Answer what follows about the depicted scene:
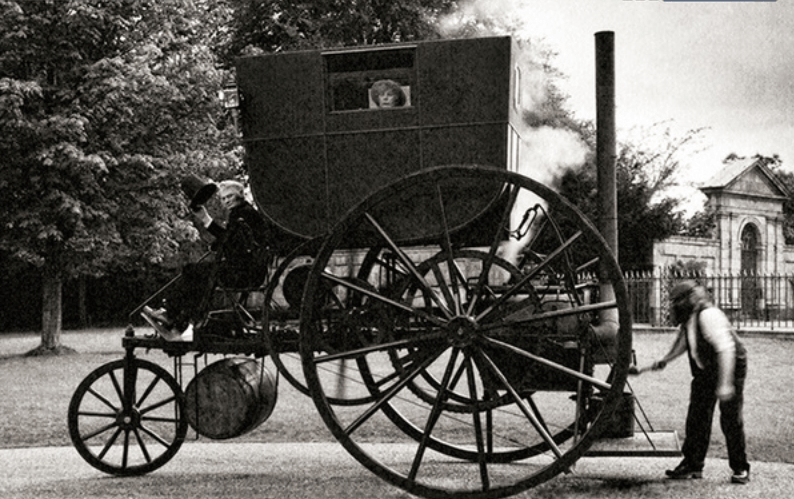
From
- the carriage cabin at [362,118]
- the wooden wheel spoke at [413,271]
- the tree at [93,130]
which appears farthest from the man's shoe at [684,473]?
the tree at [93,130]

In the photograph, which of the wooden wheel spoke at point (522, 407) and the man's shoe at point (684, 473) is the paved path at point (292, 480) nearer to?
the man's shoe at point (684, 473)

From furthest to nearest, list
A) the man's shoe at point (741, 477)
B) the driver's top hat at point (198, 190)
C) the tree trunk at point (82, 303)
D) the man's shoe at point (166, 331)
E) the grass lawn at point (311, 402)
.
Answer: the tree trunk at point (82, 303) < the grass lawn at point (311, 402) < the man's shoe at point (166, 331) < the driver's top hat at point (198, 190) < the man's shoe at point (741, 477)

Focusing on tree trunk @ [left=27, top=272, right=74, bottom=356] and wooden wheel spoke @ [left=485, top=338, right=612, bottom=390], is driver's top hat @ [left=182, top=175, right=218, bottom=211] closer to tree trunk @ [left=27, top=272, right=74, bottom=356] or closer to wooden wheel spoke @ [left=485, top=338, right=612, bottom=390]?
wooden wheel spoke @ [left=485, top=338, right=612, bottom=390]

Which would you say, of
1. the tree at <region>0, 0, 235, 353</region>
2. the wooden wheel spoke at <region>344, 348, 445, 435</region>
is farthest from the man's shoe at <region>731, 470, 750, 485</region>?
the tree at <region>0, 0, 235, 353</region>

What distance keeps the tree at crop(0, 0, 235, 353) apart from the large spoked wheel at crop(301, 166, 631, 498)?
14.2 meters

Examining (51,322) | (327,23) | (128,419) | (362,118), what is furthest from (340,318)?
(327,23)

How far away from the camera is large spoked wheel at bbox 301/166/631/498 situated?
6332 millimetres

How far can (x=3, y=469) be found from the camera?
27.1ft

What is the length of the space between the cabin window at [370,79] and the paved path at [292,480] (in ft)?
8.32

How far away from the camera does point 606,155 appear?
26.9 feet

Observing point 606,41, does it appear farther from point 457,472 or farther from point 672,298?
point 457,472

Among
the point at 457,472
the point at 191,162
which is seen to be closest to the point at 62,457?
the point at 457,472

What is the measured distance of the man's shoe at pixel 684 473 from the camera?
7445 mm

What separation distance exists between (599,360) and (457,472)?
1.28m
